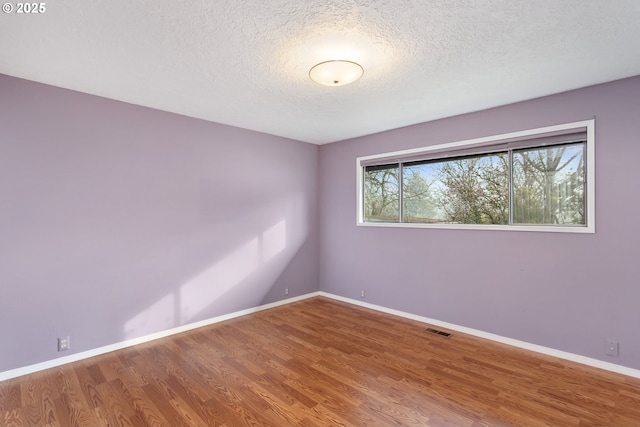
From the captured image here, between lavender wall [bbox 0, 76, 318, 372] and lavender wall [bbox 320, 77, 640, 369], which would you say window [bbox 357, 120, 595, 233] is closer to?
lavender wall [bbox 320, 77, 640, 369]

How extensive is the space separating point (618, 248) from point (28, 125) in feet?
17.6

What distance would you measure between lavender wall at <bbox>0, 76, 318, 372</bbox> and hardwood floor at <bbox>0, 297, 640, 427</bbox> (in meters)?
0.44

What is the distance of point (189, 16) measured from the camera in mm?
1845

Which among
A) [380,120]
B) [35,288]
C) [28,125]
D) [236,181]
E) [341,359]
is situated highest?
[380,120]

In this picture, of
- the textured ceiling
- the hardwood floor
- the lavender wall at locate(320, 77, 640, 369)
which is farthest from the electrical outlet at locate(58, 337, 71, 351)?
the lavender wall at locate(320, 77, 640, 369)

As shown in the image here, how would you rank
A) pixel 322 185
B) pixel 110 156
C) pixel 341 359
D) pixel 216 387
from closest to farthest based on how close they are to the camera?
pixel 216 387
pixel 341 359
pixel 110 156
pixel 322 185

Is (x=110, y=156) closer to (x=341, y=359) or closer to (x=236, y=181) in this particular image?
(x=236, y=181)

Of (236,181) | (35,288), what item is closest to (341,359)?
(236,181)

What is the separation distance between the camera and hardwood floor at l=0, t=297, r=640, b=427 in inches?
81.4

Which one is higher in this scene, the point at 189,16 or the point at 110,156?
the point at 189,16

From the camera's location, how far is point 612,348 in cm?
267

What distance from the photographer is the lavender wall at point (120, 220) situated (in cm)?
263

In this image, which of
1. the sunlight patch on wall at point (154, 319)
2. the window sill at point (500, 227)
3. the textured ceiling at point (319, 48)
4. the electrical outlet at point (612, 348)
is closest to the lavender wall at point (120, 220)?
the sunlight patch on wall at point (154, 319)

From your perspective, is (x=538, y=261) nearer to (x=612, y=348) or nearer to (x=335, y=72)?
(x=612, y=348)
